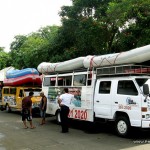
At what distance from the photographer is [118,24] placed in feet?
59.5

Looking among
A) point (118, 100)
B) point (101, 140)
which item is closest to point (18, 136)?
point (101, 140)

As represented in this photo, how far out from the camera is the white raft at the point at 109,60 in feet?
36.5

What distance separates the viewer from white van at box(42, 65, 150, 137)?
10836mm

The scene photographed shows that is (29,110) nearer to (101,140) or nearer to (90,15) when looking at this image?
(101,140)

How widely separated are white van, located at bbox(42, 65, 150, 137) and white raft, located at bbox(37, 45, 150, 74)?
23 centimetres

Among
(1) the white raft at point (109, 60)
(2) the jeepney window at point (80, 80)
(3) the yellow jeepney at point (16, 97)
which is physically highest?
(1) the white raft at point (109, 60)

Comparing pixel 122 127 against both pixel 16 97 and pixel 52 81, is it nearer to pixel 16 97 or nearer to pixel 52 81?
pixel 52 81

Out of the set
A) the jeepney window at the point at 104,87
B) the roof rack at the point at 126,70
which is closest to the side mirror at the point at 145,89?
the roof rack at the point at 126,70

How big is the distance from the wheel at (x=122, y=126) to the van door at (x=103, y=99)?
0.55m

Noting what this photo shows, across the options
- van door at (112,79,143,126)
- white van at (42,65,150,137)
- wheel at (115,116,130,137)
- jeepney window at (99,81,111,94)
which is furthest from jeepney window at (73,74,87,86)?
wheel at (115,116,130,137)

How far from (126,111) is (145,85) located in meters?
1.24

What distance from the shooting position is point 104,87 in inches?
493

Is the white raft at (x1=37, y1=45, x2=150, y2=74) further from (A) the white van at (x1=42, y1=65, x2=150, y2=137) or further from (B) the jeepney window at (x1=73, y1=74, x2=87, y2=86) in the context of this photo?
(B) the jeepney window at (x1=73, y1=74, x2=87, y2=86)

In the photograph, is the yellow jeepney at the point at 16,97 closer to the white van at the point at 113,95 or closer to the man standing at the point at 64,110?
the white van at the point at 113,95
